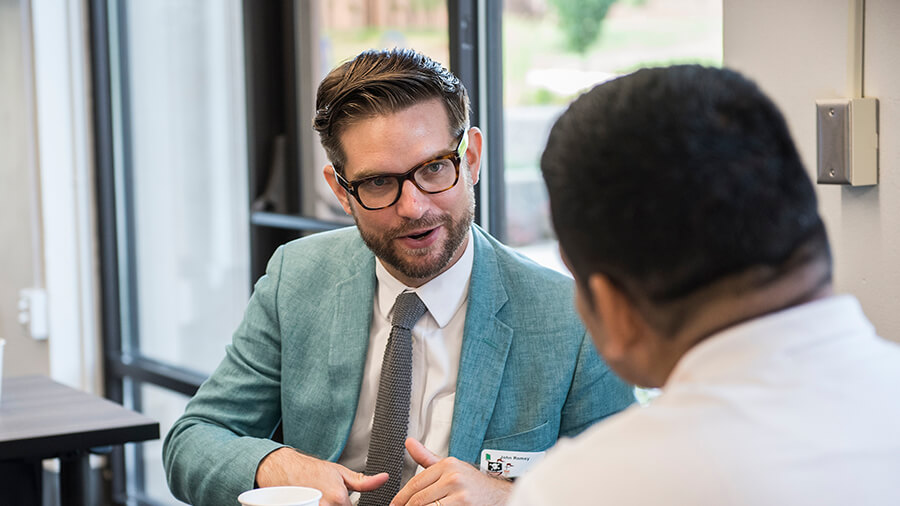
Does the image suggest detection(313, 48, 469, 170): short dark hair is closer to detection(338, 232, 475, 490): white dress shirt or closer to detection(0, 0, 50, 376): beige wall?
detection(338, 232, 475, 490): white dress shirt

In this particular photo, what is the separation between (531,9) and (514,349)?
1268 millimetres

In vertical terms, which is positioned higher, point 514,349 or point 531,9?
point 531,9

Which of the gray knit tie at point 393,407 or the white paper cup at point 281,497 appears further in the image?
the gray knit tie at point 393,407

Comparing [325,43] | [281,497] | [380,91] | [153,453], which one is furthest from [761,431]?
[153,453]

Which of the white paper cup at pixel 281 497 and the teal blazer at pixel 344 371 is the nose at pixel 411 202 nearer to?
the teal blazer at pixel 344 371

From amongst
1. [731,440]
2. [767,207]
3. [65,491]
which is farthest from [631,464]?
[65,491]

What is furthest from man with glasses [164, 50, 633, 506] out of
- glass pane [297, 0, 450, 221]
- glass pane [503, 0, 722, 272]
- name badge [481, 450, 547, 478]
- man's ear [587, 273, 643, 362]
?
glass pane [297, 0, 450, 221]

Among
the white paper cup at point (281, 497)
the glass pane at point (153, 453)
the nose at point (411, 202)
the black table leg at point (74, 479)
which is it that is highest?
the nose at point (411, 202)

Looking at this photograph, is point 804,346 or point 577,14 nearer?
point 804,346

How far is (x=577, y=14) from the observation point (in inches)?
101

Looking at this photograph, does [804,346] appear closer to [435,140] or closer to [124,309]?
[435,140]

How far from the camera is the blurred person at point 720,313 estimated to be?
644 millimetres

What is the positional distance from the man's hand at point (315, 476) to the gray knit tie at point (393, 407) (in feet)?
0.27

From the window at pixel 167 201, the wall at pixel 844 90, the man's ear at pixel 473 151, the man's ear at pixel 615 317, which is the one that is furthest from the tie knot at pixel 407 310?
the window at pixel 167 201
